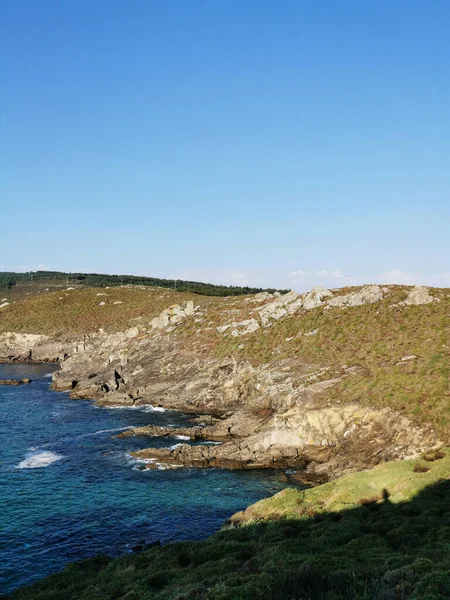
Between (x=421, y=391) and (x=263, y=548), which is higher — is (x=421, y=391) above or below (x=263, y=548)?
above

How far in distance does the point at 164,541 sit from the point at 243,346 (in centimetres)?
5480

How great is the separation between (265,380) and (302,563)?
53.5m

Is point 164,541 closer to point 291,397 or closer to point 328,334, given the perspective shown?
point 291,397

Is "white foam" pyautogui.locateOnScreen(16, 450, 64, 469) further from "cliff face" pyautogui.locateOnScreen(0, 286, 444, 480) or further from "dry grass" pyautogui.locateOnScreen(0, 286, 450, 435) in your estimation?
"dry grass" pyautogui.locateOnScreen(0, 286, 450, 435)

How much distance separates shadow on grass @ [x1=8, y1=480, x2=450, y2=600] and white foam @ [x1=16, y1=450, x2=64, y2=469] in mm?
26030

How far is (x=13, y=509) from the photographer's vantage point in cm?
4484

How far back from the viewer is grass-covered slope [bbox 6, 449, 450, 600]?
20516mm

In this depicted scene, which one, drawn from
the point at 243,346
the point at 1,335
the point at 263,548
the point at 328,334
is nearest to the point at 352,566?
the point at 263,548

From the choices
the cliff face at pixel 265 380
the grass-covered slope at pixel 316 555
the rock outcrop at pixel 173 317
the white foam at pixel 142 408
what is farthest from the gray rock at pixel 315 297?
the grass-covered slope at pixel 316 555

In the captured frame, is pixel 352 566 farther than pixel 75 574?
No

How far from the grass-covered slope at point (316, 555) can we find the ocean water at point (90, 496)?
5549 mm

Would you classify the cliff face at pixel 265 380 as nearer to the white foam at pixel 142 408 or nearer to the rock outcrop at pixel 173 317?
the rock outcrop at pixel 173 317

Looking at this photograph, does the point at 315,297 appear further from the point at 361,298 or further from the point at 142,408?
the point at 142,408

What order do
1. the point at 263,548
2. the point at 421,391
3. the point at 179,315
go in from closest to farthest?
the point at 263,548 → the point at 421,391 → the point at 179,315
